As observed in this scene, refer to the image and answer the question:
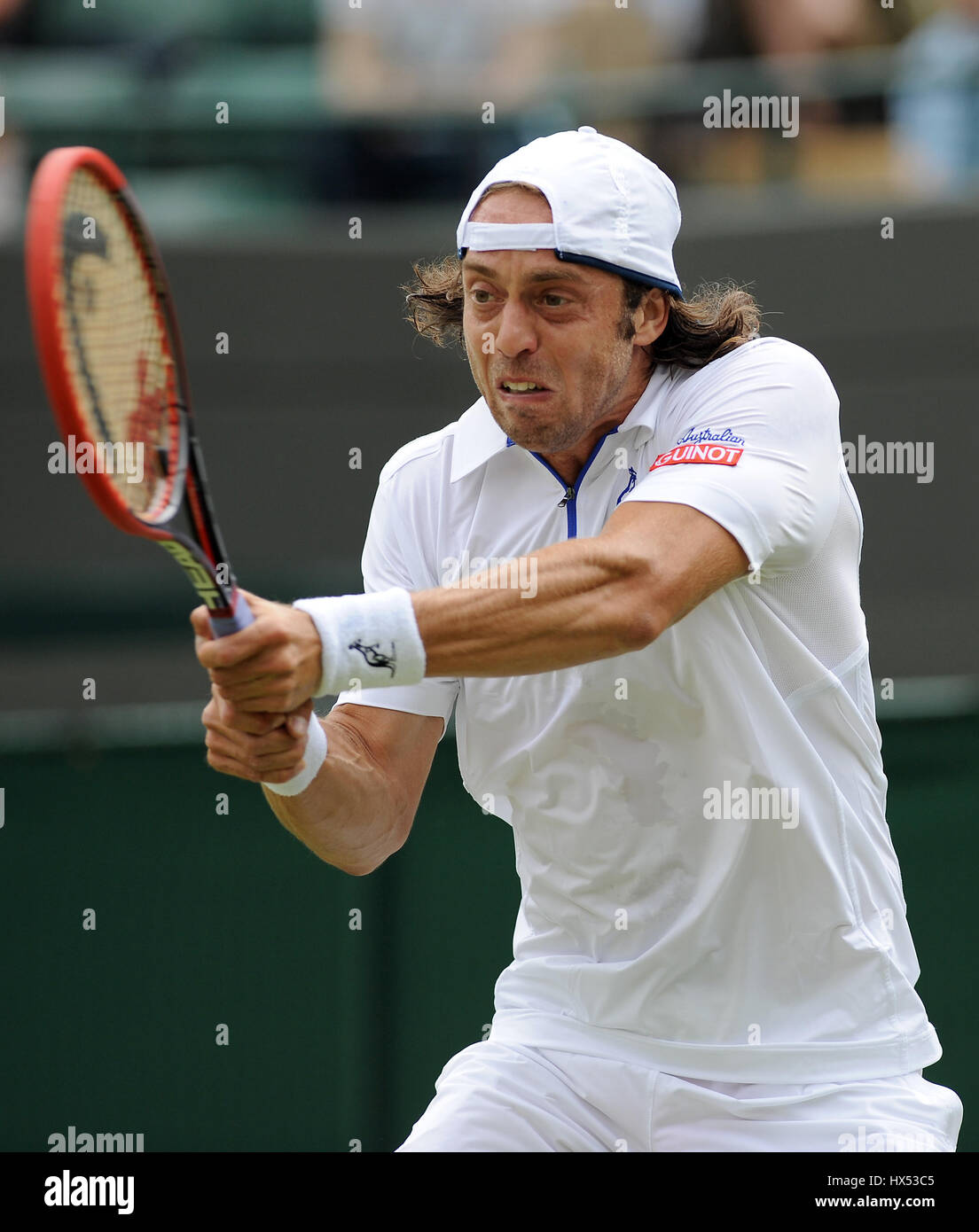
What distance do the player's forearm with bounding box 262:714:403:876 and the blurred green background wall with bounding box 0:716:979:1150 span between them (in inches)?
A: 67.4

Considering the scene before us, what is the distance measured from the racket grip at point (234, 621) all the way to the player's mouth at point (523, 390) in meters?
0.73

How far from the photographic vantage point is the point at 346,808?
3191mm

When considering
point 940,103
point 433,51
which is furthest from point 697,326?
point 433,51

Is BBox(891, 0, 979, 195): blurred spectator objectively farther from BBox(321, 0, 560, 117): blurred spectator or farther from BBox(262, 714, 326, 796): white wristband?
BBox(262, 714, 326, 796): white wristband

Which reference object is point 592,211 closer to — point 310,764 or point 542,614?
point 542,614

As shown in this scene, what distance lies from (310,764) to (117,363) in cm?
75

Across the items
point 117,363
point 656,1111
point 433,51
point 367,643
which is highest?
point 433,51

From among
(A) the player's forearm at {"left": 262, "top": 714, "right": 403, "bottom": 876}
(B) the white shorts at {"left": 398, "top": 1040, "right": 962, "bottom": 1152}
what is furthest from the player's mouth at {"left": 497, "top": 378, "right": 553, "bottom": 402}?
(B) the white shorts at {"left": 398, "top": 1040, "right": 962, "bottom": 1152}

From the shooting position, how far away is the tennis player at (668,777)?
9.92ft

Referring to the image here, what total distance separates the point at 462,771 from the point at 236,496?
3669 mm

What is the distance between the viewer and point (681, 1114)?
304 cm

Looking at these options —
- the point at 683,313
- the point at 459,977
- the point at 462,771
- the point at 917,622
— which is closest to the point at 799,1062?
the point at 462,771

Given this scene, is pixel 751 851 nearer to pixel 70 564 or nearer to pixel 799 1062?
pixel 799 1062

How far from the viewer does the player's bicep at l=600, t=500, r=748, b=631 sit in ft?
9.00
